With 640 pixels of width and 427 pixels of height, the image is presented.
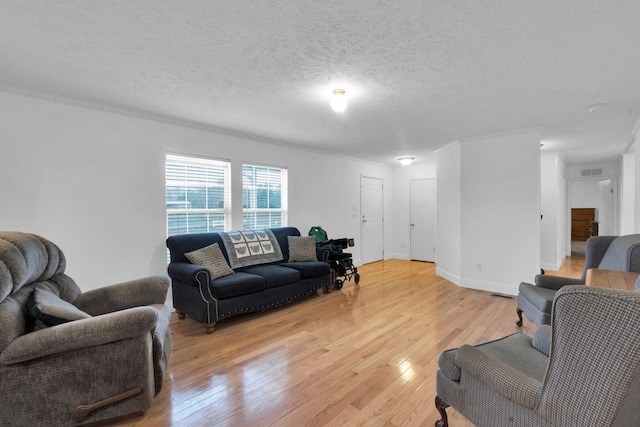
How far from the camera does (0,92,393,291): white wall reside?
2.79 meters

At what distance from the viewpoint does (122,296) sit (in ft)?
7.80

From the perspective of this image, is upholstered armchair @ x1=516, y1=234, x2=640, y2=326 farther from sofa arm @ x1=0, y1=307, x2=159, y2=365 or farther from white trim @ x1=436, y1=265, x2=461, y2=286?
sofa arm @ x1=0, y1=307, x2=159, y2=365

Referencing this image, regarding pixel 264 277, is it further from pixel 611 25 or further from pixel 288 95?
pixel 611 25

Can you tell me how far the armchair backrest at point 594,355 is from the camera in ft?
2.81

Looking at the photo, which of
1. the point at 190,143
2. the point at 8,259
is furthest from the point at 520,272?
the point at 8,259

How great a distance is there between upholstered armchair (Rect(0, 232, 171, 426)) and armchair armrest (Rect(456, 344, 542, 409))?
68.6 inches

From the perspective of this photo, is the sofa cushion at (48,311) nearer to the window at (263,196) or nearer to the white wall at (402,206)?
the window at (263,196)

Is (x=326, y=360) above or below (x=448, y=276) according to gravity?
below

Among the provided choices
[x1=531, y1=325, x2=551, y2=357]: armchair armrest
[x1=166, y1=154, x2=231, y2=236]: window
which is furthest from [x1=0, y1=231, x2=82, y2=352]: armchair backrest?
[x1=531, y1=325, x2=551, y2=357]: armchair armrest

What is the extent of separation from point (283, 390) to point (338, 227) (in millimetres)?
4237

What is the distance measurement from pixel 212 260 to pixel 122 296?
1229 millimetres

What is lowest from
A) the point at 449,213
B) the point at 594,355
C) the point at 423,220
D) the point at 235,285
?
the point at 235,285

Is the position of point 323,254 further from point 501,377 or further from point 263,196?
point 501,377

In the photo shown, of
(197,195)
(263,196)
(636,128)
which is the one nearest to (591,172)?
(636,128)
